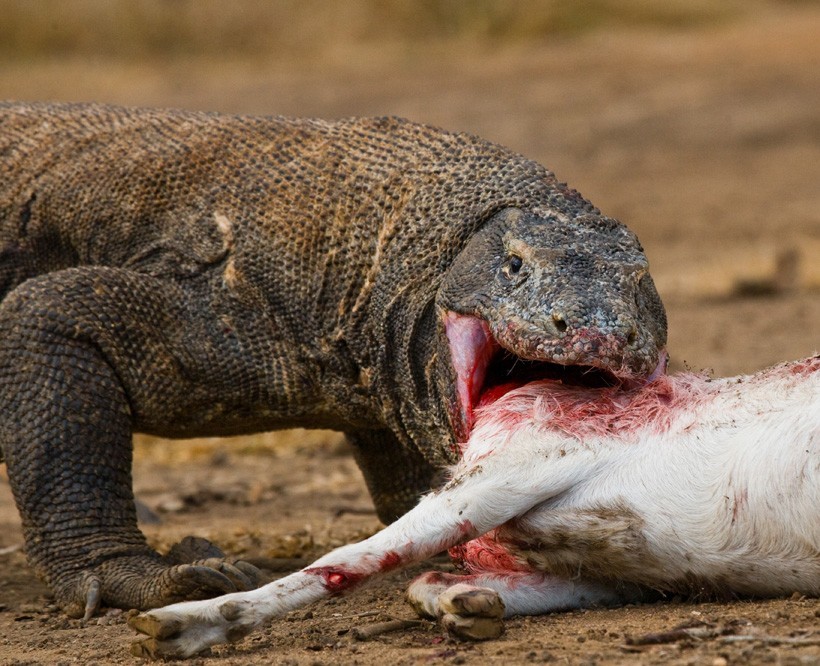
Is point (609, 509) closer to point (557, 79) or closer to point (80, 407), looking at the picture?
point (80, 407)

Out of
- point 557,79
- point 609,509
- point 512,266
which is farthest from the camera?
point 557,79

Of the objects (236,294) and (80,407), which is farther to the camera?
(236,294)

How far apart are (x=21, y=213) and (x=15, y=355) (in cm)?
70

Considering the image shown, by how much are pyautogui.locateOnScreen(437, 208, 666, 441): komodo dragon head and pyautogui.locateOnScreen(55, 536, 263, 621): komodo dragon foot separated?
30.8 inches

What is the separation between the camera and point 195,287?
5.11 m

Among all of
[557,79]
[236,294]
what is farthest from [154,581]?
[557,79]

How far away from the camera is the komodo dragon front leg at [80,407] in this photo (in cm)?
485

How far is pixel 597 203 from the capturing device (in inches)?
642

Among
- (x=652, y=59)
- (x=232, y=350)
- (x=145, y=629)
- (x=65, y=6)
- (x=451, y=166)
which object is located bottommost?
(x=145, y=629)

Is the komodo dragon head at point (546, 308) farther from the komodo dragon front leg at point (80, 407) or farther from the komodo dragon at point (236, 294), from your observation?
the komodo dragon front leg at point (80, 407)

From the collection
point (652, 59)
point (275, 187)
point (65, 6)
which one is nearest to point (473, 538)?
point (275, 187)

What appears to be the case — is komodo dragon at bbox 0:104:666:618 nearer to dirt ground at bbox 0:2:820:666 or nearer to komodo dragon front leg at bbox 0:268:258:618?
komodo dragon front leg at bbox 0:268:258:618

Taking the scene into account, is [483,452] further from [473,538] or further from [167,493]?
[167,493]

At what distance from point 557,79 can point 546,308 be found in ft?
51.8
